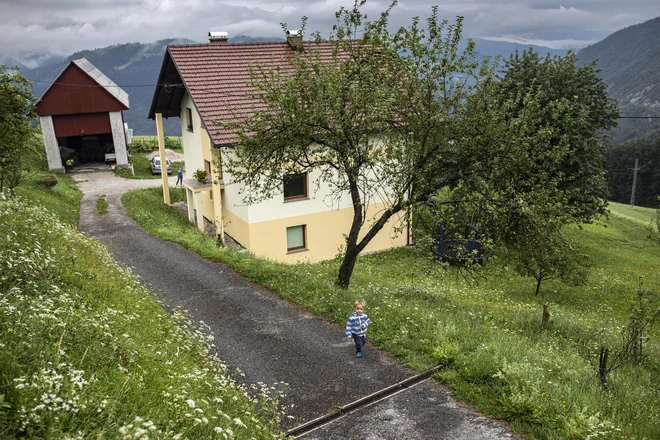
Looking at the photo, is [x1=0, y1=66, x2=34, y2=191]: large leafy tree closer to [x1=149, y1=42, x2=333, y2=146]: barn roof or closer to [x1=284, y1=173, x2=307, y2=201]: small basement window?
[x1=149, y1=42, x2=333, y2=146]: barn roof

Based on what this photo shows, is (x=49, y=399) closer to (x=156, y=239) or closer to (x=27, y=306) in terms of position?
(x=27, y=306)

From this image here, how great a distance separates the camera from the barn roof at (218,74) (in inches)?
867

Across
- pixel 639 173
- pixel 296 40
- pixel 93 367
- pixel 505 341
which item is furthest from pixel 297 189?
pixel 639 173

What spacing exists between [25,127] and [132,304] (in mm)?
12241

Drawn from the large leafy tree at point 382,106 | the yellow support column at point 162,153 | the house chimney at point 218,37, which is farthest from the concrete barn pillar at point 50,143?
the large leafy tree at point 382,106

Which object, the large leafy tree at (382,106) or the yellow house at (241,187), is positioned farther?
the yellow house at (241,187)

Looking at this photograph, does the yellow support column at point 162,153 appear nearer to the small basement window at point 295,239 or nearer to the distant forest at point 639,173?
the small basement window at point 295,239

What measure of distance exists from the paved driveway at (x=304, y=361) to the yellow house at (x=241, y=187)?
672 centimetres

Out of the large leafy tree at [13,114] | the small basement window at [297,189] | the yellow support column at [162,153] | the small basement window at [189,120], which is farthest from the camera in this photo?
the yellow support column at [162,153]

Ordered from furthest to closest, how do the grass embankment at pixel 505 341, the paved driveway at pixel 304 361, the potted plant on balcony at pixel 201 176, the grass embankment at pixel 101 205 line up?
1. the grass embankment at pixel 101 205
2. the potted plant on balcony at pixel 201 176
3. the paved driveway at pixel 304 361
4. the grass embankment at pixel 505 341

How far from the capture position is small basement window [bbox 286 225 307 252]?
2438 cm

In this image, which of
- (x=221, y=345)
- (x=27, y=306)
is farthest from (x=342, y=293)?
(x=27, y=306)

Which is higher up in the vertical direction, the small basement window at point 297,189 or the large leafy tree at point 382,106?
the large leafy tree at point 382,106

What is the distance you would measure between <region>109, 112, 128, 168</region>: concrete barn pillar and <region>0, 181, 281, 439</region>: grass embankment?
3563 centimetres
